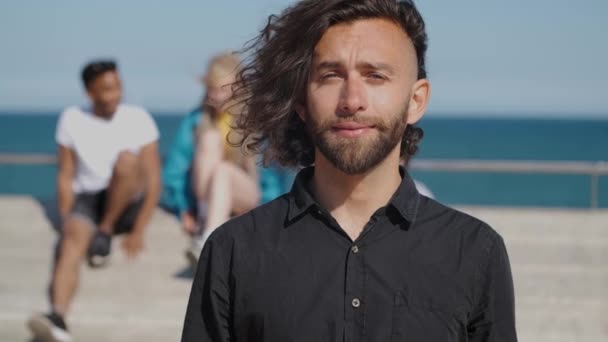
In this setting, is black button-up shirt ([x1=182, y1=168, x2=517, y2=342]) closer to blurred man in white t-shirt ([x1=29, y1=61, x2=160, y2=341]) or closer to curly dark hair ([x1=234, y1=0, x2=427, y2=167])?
curly dark hair ([x1=234, y1=0, x2=427, y2=167])

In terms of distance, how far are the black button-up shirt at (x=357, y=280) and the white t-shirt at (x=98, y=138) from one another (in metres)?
4.12

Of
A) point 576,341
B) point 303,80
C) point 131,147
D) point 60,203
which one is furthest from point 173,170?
point 303,80

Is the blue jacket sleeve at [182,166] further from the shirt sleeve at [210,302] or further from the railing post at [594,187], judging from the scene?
the shirt sleeve at [210,302]

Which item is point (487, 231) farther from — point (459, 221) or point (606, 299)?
point (606, 299)

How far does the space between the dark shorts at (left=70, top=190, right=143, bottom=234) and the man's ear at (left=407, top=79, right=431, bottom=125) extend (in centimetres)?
404

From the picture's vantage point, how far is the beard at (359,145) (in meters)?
2.05

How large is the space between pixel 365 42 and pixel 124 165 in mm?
4087

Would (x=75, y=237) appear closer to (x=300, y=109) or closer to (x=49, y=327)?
(x=49, y=327)

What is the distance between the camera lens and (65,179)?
611 cm

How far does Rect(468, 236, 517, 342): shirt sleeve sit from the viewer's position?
6.56 feet

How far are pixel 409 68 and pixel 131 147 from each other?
13.8 ft

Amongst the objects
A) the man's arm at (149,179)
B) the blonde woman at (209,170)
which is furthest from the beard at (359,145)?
the man's arm at (149,179)

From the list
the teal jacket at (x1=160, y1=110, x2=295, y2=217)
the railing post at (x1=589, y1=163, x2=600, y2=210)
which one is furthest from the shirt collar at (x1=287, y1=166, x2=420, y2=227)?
the railing post at (x1=589, y1=163, x2=600, y2=210)

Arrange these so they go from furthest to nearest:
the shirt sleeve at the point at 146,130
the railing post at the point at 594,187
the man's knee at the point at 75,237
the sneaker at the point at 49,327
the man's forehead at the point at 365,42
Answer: the railing post at the point at 594,187 < the shirt sleeve at the point at 146,130 < the man's knee at the point at 75,237 < the sneaker at the point at 49,327 < the man's forehead at the point at 365,42
